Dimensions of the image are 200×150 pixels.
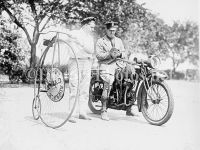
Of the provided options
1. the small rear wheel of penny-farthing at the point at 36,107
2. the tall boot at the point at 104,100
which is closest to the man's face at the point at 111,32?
the tall boot at the point at 104,100

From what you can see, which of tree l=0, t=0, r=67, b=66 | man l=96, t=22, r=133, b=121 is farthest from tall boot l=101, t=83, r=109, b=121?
tree l=0, t=0, r=67, b=66

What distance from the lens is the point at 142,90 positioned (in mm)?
4008

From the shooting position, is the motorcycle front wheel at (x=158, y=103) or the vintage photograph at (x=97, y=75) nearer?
the vintage photograph at (x=97, y=75)

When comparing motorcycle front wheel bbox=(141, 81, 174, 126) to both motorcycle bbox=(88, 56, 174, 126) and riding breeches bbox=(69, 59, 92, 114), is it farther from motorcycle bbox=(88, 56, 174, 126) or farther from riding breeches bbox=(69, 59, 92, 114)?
riding breeches bbox=(69, 59, 92, 114)

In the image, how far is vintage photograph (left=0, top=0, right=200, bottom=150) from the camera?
3.22 m

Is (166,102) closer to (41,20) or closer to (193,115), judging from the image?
(193,115)

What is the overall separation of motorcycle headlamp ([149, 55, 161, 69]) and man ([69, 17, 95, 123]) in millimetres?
673

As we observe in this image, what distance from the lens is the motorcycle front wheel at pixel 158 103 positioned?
365 cm

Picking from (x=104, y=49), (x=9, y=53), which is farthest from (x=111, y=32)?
(x=9, y=53)

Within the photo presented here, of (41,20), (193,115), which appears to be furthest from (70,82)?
(193,115)

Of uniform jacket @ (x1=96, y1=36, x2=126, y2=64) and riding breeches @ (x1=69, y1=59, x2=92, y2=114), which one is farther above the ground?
uniform jacket @ (x1=96, y1=36, x2=126, y2=64)

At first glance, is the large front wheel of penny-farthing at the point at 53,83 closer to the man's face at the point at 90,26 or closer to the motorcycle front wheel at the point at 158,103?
the man's face at the point at 90,26

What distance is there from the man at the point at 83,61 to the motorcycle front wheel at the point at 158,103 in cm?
63

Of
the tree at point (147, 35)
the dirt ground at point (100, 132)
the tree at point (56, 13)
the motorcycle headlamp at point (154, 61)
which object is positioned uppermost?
the tree at point (56, 13)
